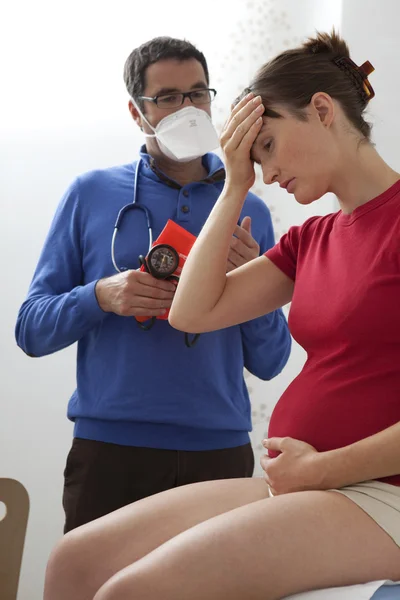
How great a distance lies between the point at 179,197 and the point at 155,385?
1.54 feet

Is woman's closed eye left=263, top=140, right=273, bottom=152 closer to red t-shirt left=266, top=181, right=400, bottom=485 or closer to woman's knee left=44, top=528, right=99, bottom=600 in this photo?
red t-shirt left=266, top=181, right=400, bottom=485

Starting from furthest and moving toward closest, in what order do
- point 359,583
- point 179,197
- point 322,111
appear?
point 179,197 → point 322,111 → point 359,583

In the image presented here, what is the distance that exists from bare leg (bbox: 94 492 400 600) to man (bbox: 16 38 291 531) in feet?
2.40

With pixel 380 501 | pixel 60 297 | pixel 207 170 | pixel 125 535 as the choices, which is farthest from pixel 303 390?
pixel 207 170

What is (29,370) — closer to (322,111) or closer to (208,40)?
(208,40)

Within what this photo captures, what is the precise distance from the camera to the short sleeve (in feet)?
5.02

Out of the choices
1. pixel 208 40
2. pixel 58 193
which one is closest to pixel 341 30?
pixel 208 40

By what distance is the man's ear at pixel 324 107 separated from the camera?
4.52ft

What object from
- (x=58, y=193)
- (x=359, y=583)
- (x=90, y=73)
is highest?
(x=90, y=73)

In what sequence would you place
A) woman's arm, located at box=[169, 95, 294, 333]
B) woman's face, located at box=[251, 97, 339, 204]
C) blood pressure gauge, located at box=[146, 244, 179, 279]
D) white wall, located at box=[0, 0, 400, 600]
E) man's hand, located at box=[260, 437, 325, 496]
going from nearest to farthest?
man's hand, located at box=[260, 437, 325, 496], woman's face, located at box=[251, 97, 339, 204], woman's arm, located at box=[169, 95, 294, 333], blood pressure gauge, located at box=[146, 244, 179, 279], white wall, located at box=[0, 0, 400, 600]

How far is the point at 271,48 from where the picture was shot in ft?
9.48

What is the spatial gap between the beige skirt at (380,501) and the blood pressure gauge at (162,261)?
732 millimetres

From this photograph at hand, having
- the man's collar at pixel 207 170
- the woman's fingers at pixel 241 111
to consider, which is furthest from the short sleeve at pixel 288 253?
the man's collar at pixel 207 170

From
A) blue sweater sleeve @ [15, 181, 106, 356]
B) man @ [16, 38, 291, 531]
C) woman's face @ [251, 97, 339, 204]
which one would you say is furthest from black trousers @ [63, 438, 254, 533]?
woman's face @ [251, 97, 339, 204]
